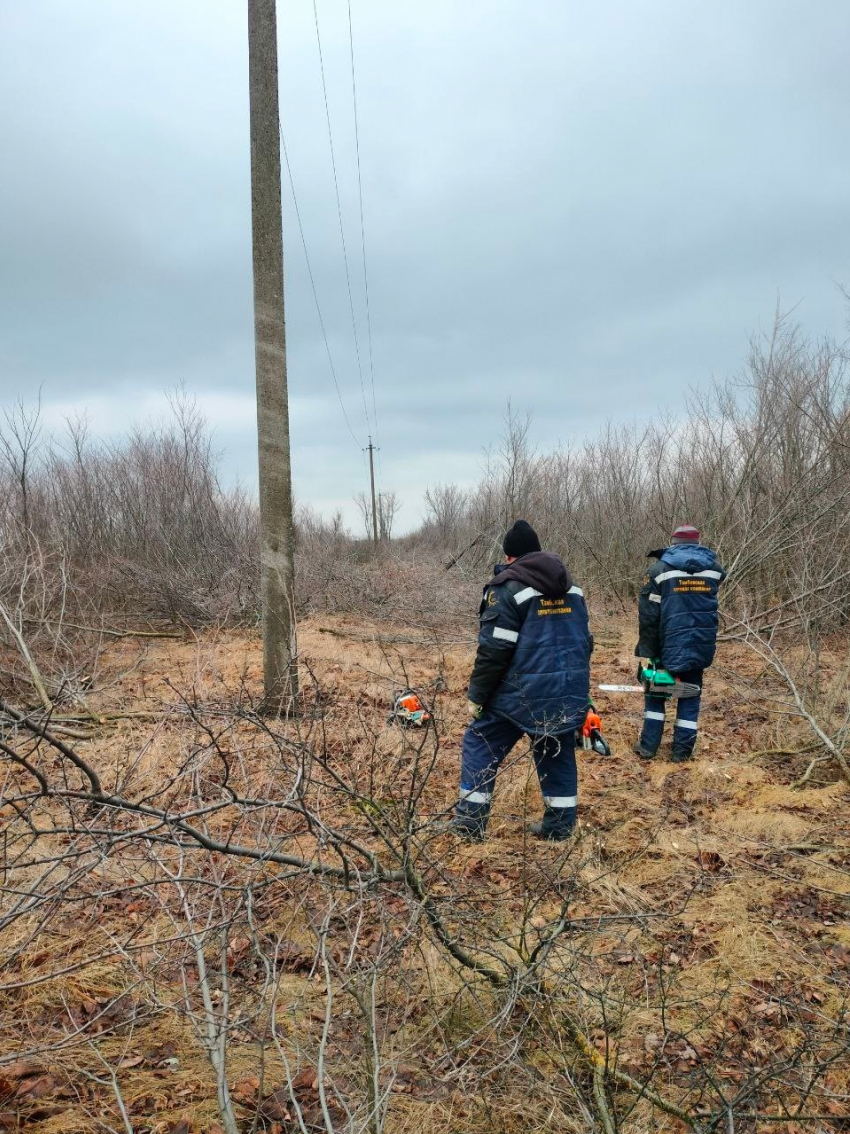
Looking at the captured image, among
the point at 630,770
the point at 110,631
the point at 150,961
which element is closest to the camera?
the point at 150,961

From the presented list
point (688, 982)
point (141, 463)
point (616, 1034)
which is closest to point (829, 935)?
point (688, 982)

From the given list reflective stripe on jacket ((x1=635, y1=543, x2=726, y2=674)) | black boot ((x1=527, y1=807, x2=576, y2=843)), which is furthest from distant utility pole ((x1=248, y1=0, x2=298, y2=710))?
reflective stripe on jacket ((x1=635, y1=543, x2=726, y2=674))

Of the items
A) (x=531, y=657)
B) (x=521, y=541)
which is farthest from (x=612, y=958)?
(x=521, y=541)

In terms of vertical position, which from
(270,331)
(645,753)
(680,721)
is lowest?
(645,753)

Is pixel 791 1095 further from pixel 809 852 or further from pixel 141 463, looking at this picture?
pixel 141 463

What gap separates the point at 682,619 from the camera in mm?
5359

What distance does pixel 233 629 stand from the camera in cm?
993

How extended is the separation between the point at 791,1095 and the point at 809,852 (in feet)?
6.64

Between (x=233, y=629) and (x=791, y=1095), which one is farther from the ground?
(x=233, y=629)

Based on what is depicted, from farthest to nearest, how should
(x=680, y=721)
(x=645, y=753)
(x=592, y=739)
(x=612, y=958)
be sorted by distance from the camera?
(x=592, y=739), (x=645, y=753), (x=680, y=721), (x=612, y=958)

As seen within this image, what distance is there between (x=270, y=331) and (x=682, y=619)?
4.14 metres

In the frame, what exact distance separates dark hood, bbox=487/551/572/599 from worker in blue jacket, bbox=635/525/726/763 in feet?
6.08

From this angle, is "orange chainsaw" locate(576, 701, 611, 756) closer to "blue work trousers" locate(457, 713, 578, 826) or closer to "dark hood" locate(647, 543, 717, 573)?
"dark hood" locate(647, 543, 717, 573)

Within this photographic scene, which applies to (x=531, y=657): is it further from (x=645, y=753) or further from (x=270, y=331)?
(x=270, y=331)
